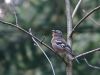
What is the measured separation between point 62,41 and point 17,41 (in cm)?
446

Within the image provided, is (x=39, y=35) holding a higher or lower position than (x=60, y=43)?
lower

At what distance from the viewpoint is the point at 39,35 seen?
1111 centimetres

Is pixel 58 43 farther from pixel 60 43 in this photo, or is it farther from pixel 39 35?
pixel 39 35

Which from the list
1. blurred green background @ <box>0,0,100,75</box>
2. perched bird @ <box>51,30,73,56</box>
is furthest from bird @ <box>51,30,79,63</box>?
blurred green background @ <box>0,0,100,75</box>

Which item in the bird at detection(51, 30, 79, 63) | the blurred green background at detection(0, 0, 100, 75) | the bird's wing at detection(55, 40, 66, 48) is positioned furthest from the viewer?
the blurred green background at detection(0, 0, 100, 75)

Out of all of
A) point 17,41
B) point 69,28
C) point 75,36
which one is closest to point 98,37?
point 75,36

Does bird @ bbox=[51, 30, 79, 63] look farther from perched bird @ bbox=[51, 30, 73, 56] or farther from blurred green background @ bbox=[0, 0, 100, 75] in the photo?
blurred green background @ bbox=[0, 0, 100, 75]

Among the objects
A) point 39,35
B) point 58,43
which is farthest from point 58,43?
point 39,35

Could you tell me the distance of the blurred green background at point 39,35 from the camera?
1141 centimetres

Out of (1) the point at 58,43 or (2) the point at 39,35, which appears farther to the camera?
(2) the point at 39,35

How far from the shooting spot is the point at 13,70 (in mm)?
12242

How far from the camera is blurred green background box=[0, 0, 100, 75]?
37.4 ft

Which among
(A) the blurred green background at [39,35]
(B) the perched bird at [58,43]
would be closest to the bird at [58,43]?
(B) the perched bird at [58,43]

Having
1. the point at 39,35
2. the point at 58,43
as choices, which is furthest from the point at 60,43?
the point at 39,35
